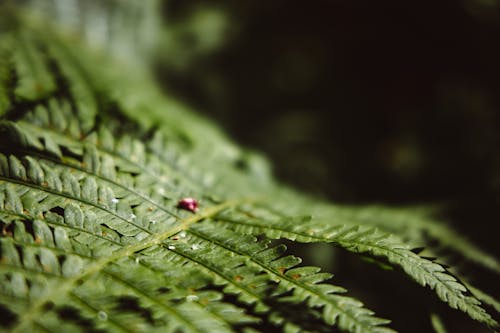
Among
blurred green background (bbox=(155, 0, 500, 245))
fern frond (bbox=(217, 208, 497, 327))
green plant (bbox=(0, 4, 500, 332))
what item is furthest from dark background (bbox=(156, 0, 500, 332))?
fern frond (bbox=(217, 208, 497, 327))

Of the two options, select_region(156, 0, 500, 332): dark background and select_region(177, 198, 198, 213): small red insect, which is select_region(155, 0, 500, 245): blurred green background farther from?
select_region(177, 198, 198, 213): small red insect

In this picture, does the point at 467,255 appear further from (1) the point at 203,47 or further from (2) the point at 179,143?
(1) the point at 203,47

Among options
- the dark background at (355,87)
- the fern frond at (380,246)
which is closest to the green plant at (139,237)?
the fern frond at (380,246)

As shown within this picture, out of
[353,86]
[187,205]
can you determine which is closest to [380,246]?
[187,205]

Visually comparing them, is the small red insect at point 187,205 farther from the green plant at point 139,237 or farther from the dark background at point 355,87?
the dark background at point 355,87

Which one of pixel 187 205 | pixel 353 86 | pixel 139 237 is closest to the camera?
pixel 139 237

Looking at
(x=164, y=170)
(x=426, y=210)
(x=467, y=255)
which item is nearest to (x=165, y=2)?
(x=164, y=170)

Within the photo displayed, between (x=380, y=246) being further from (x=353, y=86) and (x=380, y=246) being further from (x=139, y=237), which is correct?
(x=353, y=86)
